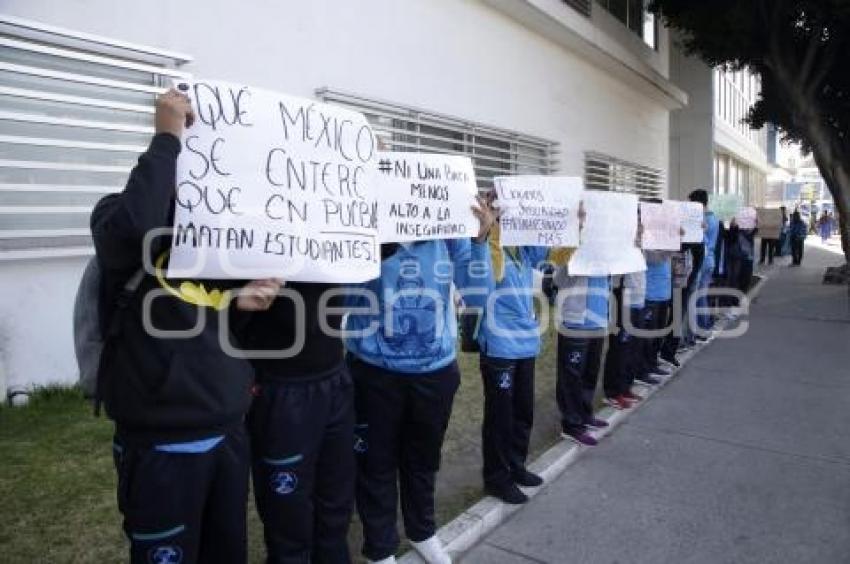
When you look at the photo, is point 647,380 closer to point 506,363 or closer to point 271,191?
point 506,363

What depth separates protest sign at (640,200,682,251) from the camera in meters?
5.94

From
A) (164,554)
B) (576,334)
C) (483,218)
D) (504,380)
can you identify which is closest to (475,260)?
(483,218)

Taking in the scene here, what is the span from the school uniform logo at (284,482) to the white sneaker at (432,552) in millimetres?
1020

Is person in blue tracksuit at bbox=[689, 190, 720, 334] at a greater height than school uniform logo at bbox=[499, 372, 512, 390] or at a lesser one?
greater

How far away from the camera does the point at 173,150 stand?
6.39 feet

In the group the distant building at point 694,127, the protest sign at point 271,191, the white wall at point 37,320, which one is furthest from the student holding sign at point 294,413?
the distant building at point 694,127

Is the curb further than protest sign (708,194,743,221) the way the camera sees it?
No

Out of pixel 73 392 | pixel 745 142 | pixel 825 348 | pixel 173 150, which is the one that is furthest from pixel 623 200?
pixel 745 142

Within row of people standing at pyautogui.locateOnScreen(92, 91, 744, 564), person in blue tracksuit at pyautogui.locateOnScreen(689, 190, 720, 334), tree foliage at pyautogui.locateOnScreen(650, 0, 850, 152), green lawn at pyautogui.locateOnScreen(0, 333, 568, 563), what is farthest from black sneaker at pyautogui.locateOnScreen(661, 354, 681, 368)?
tree foliage at pyautogui.locateOnScreen(650, 0, 850, 152)

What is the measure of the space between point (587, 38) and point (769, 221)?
10708mm

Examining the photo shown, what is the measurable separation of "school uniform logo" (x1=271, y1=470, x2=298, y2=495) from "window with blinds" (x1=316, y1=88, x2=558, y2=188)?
4.72 meters

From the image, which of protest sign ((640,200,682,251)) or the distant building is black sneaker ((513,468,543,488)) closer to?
protest sign ((640,200,682,251))

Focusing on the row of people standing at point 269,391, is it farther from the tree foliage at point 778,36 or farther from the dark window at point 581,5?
the tree foliage at point 778,36

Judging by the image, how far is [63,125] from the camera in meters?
4.93
